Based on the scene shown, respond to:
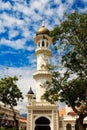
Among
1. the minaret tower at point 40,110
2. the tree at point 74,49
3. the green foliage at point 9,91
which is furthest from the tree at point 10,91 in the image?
the tree at point 74,49

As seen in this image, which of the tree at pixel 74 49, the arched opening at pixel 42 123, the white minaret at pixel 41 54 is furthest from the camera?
the white minaret at pixel 41 54

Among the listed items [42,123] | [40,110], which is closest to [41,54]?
[40,110]

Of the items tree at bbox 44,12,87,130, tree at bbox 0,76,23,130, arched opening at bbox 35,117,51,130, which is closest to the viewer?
tree at bbox 44,12,87,130

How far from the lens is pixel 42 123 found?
4744 cm

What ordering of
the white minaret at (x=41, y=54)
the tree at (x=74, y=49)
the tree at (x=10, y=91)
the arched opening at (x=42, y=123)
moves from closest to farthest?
1. the tree at (x=74, y=49)
2. the tree at (x=10, y=91)
3. the arched opening at (x=42, y=123)
4. the white minaret at (x=41, y=54)

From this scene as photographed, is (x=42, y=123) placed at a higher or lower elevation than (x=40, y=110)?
lower

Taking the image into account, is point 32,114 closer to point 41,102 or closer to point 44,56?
point 41,102

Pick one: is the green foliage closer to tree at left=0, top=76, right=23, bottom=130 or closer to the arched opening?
tree at left=0, top=76, right=23, bottom=130

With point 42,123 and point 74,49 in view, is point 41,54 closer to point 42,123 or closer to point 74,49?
point 42,123

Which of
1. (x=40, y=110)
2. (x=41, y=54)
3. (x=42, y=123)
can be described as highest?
(x=41, y=54)

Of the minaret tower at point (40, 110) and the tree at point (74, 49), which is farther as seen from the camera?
the minaret tower at point (40, 110)

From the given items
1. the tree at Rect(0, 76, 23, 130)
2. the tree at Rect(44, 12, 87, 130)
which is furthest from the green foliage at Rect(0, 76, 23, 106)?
the tree at Rect(44, 12, 87, 130)

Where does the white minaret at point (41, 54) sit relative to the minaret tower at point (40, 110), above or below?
above

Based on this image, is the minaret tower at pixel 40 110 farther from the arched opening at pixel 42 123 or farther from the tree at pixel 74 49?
the tree at pixel 74 49
